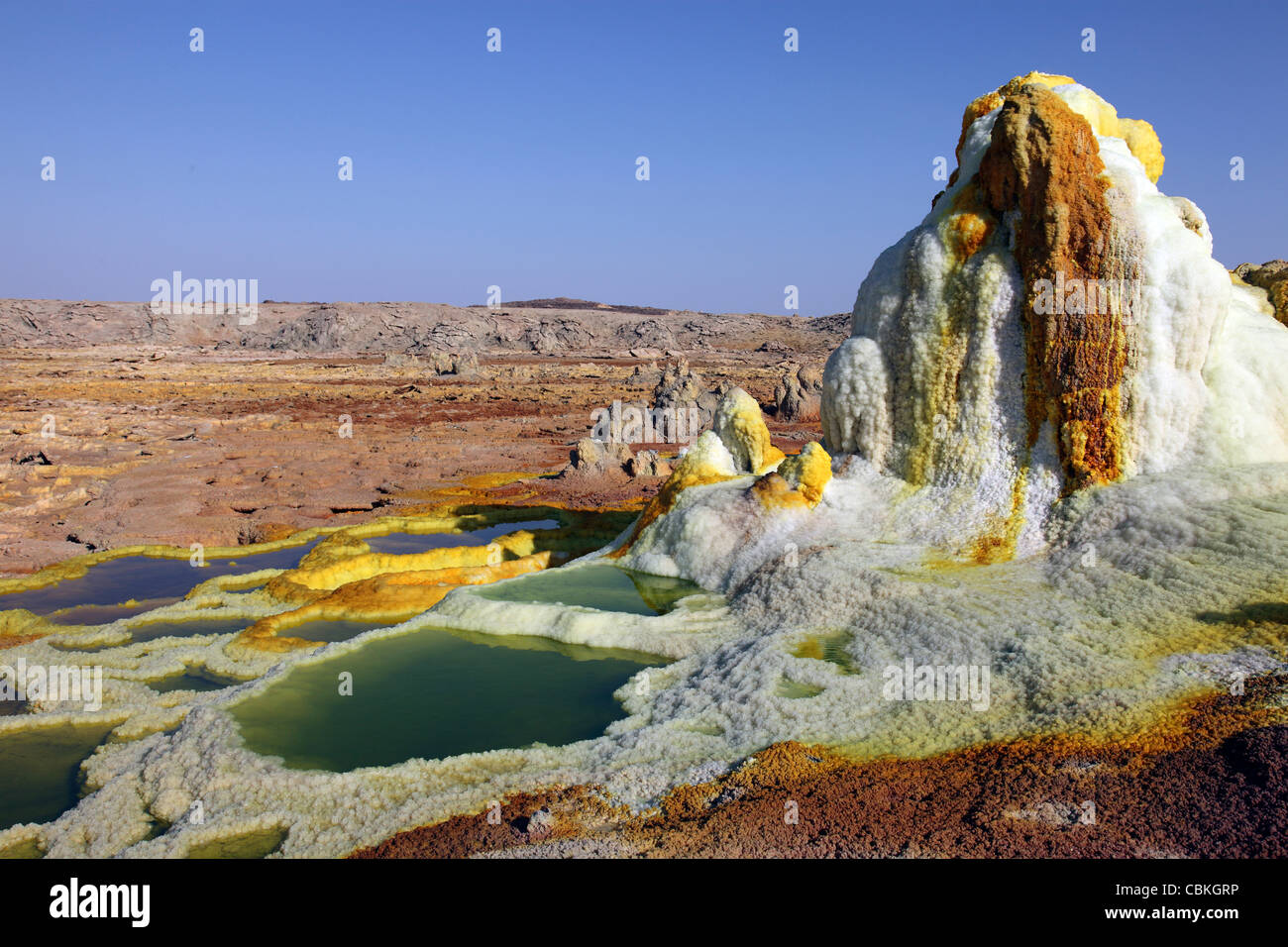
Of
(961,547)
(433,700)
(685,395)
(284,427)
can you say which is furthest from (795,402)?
(433,700)

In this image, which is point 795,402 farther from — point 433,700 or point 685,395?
point 433,700

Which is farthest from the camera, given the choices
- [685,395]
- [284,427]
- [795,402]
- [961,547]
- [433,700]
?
[795,402]

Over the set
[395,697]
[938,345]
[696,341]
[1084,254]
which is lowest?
[395,697]

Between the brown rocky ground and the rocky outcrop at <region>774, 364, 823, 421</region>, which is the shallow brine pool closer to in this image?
the brown rocky ground

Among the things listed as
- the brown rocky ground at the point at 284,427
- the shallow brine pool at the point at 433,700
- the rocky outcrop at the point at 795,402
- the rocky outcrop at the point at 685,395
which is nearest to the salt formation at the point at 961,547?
the shallow brine pool at the point at 433,700
